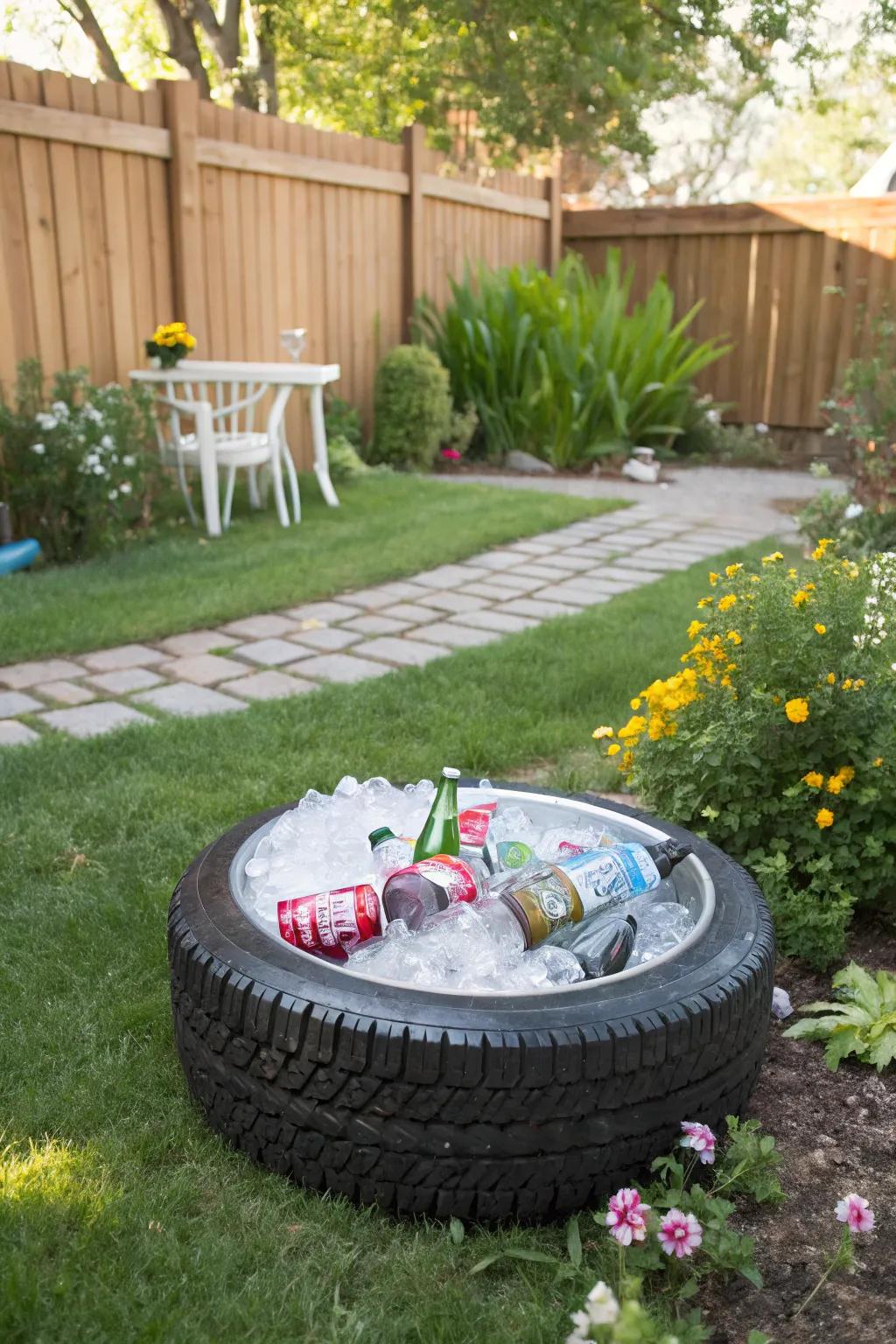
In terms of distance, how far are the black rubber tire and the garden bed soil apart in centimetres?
17

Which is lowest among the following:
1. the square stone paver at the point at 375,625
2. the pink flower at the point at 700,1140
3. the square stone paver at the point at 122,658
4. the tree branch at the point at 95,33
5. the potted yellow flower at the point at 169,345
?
the square stone paver at the point at 122,658

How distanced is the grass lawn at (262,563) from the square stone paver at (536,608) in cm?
67

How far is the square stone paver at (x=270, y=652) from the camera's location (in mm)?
3965

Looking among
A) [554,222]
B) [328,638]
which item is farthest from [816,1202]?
[554,222]

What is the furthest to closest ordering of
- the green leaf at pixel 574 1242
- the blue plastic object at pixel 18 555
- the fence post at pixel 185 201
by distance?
the fence post at pixel 185 201 → the blue plastic object at pixel 18 555 → the green leaf at pixel 574 1242

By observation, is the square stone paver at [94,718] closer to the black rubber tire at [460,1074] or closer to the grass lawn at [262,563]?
the grass lawn at [262,563]

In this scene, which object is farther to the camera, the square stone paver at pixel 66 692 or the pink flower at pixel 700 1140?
the square stone paver at pixel 66 692

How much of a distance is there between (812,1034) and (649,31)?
12588mm

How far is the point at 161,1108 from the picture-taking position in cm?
175

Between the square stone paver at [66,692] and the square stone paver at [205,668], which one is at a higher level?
Answer: the square stone paver at [205,668]

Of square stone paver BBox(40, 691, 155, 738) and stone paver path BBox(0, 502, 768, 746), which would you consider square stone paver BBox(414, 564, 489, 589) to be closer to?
stone paver path BBox(0, 502, 768, 746)

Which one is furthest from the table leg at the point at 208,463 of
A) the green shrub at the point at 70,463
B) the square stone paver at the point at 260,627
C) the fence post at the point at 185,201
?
the square stone paver at the point at 260,627

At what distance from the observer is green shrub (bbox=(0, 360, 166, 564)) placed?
5.11 m

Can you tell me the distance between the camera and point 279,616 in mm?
4527
